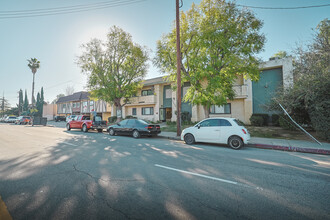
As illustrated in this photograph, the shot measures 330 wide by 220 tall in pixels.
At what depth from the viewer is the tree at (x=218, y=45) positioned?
1245 cm

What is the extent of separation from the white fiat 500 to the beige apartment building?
5.17 metres

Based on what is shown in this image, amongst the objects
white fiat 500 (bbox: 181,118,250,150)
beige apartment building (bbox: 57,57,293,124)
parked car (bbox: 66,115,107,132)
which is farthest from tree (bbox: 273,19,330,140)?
parked car (bbox: 66,115,107,132)

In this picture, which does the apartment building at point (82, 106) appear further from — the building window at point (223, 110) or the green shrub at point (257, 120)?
the green shrub at point (257, 120)

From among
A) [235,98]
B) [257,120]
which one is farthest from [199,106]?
[257,120]

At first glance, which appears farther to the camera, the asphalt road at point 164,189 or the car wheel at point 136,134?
A: the car wheel at point 136,134

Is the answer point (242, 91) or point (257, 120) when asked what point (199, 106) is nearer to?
point (242, 91)

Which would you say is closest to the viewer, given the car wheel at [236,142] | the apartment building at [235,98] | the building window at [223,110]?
the car wheel at [236,142]

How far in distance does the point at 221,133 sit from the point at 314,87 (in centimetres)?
618

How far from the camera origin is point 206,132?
29.5 feet

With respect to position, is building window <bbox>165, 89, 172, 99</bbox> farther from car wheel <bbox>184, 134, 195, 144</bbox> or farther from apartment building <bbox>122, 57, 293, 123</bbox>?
car wheel <bbox>184, 134, 195, 144</bbox>

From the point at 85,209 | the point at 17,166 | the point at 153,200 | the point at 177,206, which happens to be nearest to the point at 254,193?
the point at 177,206

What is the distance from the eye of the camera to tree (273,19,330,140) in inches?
352

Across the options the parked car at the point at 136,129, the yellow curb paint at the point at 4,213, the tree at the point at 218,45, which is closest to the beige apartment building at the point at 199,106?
the tree at the point at 218,45

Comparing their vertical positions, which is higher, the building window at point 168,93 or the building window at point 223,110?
the building window at point 168,93
